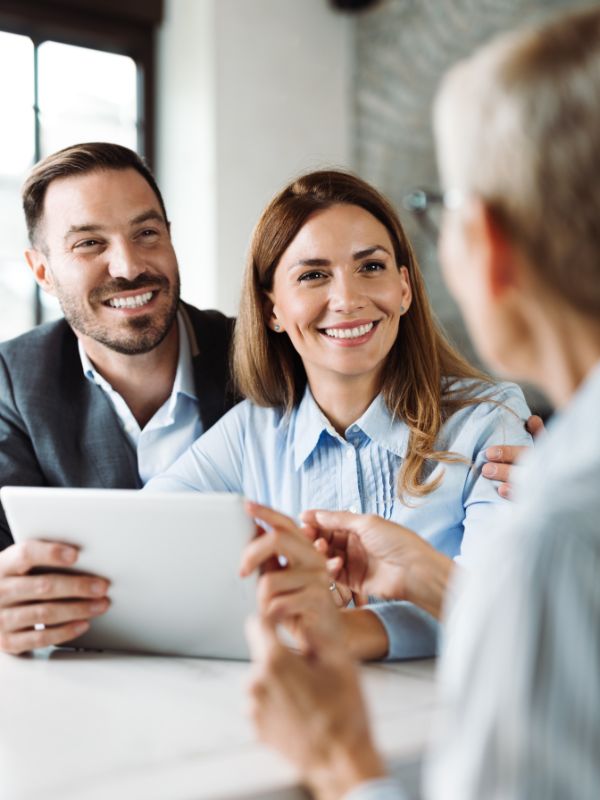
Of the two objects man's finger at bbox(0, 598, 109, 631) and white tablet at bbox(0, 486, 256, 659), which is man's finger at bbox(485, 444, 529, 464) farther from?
man's finger at bbox(0, 598, 109, 631)

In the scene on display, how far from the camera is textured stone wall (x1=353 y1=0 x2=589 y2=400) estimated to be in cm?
424

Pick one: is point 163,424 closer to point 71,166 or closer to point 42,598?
point 71,166

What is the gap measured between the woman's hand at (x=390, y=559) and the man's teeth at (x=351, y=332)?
1.83 ft

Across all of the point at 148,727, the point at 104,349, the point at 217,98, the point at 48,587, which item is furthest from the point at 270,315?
the point at 217,98

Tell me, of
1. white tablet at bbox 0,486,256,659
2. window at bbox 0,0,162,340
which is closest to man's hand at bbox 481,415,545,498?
white tablet at bbox 0,486,256,659

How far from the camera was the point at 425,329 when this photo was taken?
1979 mm

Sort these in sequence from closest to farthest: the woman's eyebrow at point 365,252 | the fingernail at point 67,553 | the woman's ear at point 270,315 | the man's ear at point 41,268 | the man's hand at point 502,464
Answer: the fingernail at point 67,553 → the man's hand at point 502,464 → the woman's eyebrow at point 365,252 → the woman's ear at point 270,315 → the man's ear at point 41,268

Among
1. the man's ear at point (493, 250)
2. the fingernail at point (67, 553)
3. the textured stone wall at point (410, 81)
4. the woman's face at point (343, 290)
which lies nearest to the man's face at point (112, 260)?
the woman's face at point (343, 290)

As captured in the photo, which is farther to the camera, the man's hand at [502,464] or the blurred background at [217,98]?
the blurred background at [217,98]

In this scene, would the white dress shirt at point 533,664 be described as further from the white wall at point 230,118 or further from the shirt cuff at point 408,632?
the white wall at point 230,118

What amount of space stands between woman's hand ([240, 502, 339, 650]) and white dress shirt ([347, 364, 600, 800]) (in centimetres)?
52

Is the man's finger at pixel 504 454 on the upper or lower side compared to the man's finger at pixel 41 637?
upper

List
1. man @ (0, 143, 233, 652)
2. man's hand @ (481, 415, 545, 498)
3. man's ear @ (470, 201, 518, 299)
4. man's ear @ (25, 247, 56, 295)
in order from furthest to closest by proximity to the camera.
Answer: man's ear @ (25, 247, 56, 295) → man @ (0, 143, 233, 652) → man's hand @ (481, 415, 545, 498) → man's ear @ (470, 201, 518, 299)

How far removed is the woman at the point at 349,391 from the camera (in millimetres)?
1798
